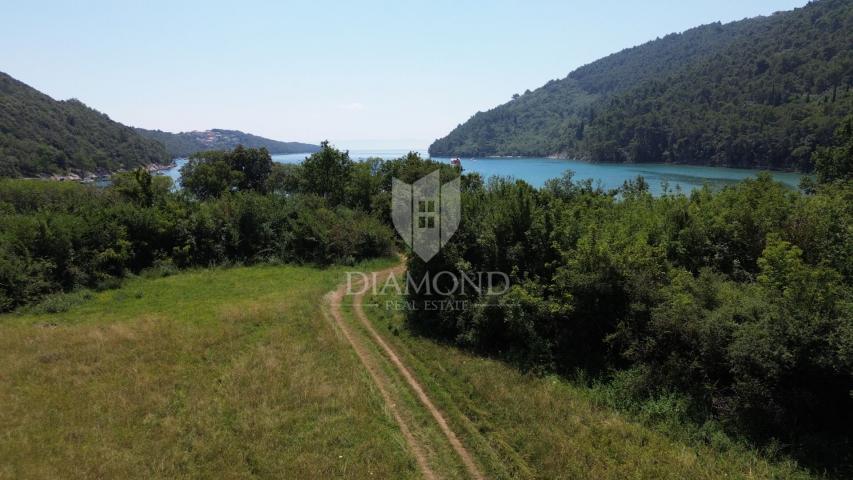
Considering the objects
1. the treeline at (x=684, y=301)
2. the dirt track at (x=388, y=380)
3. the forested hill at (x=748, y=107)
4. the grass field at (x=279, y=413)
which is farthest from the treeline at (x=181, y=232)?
the forested hill at (x=748, y=107)

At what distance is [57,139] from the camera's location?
109 m

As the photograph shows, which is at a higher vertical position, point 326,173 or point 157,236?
point 326,173

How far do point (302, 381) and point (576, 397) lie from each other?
→ 305 inches

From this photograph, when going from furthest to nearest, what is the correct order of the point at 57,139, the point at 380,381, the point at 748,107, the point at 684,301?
the point at 748,107, the point at 57,139, the point at 380,381, the point at 684,301

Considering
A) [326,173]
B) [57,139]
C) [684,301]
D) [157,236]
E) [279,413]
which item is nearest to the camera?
[279,413]

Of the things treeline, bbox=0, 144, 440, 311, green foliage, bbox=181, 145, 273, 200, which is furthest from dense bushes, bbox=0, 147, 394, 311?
green foliage, bbox=181, 145, 273, 200

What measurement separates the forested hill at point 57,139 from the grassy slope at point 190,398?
9344cm

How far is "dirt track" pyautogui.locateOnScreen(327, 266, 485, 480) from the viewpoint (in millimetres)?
9477

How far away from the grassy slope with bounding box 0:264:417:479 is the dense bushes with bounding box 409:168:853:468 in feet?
18.2

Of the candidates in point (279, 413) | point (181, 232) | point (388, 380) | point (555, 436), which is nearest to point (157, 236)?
point (181, 232)

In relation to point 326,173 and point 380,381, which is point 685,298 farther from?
point 326,173

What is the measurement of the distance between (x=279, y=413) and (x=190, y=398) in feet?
9.33

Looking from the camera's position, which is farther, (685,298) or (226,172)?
(226,172)

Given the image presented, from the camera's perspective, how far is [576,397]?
11875 mm
